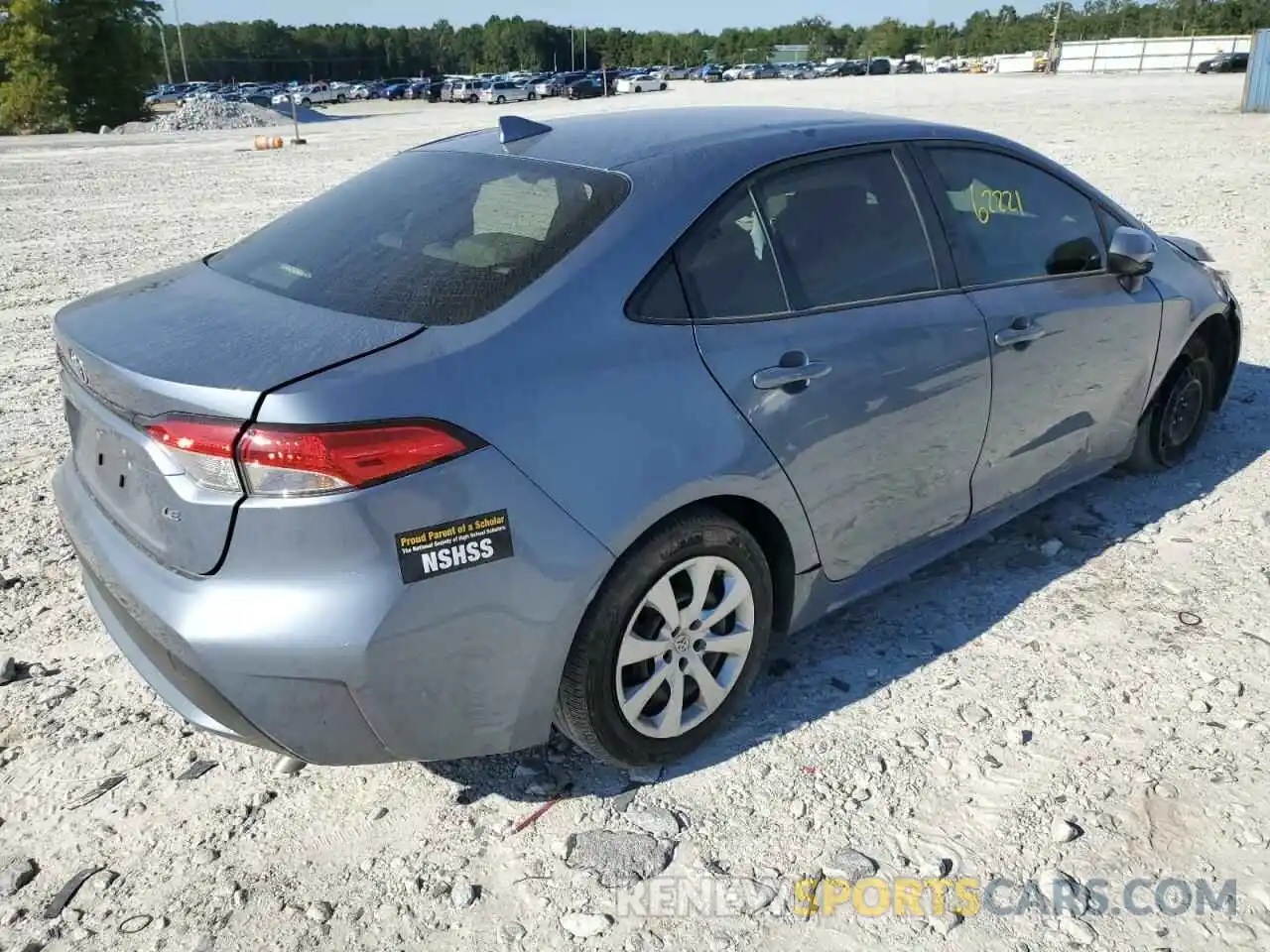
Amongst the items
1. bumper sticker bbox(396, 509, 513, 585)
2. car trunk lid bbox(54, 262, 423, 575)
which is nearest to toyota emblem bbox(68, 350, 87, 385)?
car trunk lid bbox(54, 262, 423, 575)

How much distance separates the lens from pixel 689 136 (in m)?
3.05

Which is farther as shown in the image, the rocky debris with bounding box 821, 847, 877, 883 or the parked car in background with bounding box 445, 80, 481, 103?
the parked car in background with bounding box 445, 80, 481, 103

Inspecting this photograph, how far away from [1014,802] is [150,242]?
11328 millimetres

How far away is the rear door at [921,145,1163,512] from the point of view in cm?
348

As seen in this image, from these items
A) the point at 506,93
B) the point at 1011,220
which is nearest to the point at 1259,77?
the point at 1011,220

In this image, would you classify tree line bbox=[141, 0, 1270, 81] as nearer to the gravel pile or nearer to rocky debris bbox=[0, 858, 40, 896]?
the gravel pile

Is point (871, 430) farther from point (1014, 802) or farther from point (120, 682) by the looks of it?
point (120, 682)

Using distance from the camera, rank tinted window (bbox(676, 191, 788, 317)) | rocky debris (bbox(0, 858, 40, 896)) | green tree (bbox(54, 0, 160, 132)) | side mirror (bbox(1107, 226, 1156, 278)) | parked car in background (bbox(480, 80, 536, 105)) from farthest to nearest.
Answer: parked car in background (bbox(480, 80, 536, 105))
green tree (bbox(54, 0, 160, 132))
side mirror (bbox(1107, 226, 1156, 278))
tinted window (bbox(676, 191, 788, 317))
rocky debris (bbox(0, 858, 40, 896))

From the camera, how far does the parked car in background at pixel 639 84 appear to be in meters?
66.4

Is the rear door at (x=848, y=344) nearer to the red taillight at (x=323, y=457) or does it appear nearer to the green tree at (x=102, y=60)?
the red taillight at (x=323, y=457)

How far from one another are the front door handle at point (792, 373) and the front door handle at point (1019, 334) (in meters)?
0.88

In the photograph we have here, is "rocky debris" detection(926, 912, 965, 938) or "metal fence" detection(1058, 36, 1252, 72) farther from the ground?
"metal fence" detection(1058, 36, 1252, 72)

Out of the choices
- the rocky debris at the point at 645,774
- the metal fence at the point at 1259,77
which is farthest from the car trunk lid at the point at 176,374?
the metal fence at the point at 1259,77

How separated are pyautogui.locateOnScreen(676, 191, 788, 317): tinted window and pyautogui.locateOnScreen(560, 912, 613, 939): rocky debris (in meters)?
1.54
